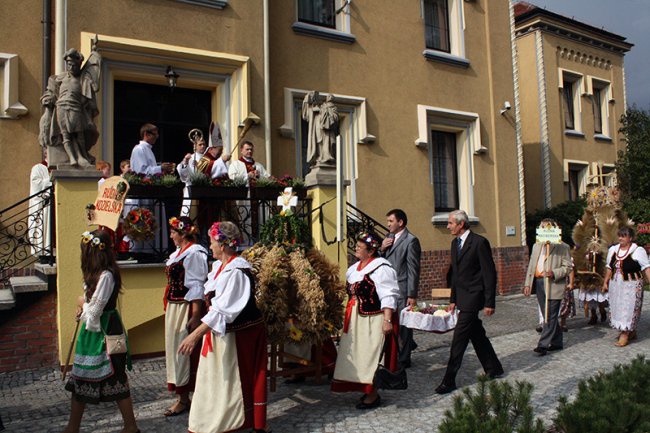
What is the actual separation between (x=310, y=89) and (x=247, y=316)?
8.08 metres

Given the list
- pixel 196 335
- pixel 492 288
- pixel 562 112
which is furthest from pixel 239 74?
pixel 562 112

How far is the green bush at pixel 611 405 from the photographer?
3.33 meters

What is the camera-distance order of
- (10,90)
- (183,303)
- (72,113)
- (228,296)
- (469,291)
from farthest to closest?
(10,90)
(72,113)
(469,291)
(183,303)
(228,296)

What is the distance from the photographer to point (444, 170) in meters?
15.0

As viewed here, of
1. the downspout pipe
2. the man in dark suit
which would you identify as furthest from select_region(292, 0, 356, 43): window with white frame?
the man in dark suit

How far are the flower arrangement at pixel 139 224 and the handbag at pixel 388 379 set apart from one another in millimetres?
3674

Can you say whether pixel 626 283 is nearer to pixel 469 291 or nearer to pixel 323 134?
pixel 469 291

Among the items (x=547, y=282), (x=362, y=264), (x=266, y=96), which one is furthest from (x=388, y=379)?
(x=266, y=96)

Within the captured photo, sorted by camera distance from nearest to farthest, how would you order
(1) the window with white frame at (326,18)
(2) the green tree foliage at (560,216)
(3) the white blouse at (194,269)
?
1. (3) the white blouse at (194,269)
2. (1) the window with white frame at (326,18)
3. (2) the green tree foliage at (560,216)

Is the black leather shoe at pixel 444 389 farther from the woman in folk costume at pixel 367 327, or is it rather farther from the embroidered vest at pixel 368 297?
the embroidered vest at pixel 368 297

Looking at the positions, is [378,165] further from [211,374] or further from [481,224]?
[211,374]

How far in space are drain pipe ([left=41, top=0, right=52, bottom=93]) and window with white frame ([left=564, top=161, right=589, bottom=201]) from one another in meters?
16.8

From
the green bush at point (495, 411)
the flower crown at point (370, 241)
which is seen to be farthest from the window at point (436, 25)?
the green bush at point (495, 411)

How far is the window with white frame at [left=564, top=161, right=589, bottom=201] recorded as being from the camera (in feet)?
67.3
